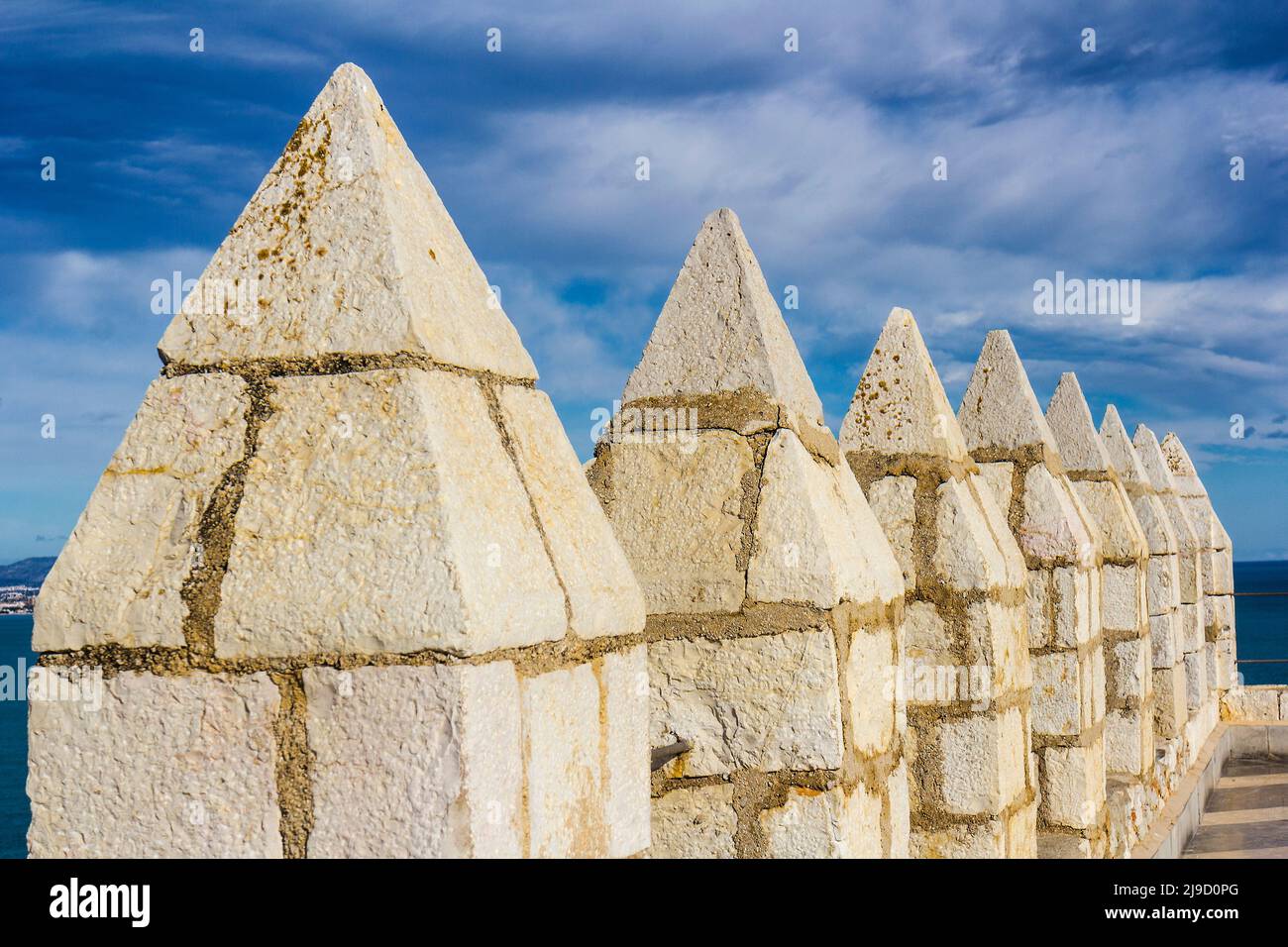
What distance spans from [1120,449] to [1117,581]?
2276 mm

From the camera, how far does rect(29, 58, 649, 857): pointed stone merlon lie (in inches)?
73.7

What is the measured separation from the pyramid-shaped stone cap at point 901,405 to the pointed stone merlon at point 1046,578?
55.6 inches

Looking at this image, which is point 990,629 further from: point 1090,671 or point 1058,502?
point 1090,671

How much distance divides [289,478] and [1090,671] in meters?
5.21

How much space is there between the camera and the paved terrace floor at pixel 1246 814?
30.8ft

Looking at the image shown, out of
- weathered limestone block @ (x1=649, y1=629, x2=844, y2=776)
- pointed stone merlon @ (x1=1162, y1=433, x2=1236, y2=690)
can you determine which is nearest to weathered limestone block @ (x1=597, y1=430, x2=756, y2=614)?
weathered limestone block @ (x1=649, y1=629, x2=844, y2=776)

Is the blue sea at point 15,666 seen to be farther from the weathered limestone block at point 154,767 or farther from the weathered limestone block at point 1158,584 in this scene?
the weathered limestone block at point 1158,584

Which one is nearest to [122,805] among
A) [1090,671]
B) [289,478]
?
[289,478]

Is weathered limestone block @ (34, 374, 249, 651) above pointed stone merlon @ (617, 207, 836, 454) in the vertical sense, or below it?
below

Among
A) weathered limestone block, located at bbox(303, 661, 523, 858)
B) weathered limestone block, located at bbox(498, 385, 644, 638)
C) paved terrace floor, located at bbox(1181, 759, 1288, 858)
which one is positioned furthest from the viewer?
paved terrace floor, located at bbox(1181, 759, 1288, 858)

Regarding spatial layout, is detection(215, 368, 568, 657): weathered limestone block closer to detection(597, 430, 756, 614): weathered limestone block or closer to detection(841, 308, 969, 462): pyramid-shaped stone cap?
detection(597, 430, 756, 614): weathered limestone block

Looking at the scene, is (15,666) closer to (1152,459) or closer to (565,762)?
(1152,459)

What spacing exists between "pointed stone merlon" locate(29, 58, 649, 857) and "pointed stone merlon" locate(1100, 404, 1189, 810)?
27.3 ft

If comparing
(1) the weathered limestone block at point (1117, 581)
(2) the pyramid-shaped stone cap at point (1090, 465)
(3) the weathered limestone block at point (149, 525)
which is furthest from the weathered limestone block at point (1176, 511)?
(3) the weathered limestone block at point (149, 525)
